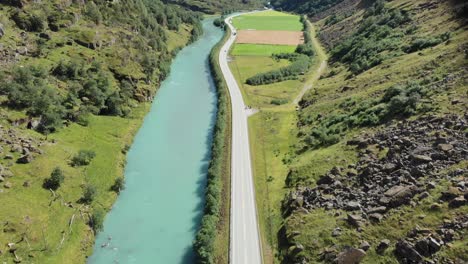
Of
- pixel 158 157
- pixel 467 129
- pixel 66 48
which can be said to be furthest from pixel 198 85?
pixel 467 129

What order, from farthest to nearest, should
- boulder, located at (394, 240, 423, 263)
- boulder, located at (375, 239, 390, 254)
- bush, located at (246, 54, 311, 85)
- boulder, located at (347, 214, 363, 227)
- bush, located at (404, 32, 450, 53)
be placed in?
bush, located at (246, 54, 311, 85)
bush, located at (404, 32, 450, 53)
boulder, located at (347, 214, 363, 227)
boulder, located at (375, 239, 390, 254)
boulder, located at (394, 240, 423, 263)

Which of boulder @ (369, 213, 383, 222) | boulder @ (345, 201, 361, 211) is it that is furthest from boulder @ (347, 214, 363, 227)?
boulder @ (345, 201, 361, 211)

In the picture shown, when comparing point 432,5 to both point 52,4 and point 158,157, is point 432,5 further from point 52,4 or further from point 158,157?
point 52,4

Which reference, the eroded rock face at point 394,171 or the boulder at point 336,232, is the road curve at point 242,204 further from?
the boulder at point 336,232

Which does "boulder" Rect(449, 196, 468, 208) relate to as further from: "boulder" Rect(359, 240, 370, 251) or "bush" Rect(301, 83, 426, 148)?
"bush" Rect(301, 83, 426, 148)

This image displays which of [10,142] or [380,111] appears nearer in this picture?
[10,142]
